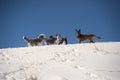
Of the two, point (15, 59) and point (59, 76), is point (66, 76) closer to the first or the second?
point (59, 76)

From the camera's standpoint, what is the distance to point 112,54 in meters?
8.08

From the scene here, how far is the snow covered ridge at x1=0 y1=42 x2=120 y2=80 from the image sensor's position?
578 cm

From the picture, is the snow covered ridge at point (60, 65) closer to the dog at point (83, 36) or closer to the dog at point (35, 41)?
the dog at point (35, 41)

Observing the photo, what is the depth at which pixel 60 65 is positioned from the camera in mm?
6781

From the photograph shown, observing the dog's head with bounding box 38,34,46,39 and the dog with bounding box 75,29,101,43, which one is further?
the dog's head with bounding box 38,34,46,39

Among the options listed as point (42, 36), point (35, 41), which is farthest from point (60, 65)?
point (42, 36)

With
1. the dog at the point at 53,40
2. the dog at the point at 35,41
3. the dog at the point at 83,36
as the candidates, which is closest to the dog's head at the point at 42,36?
the dog at the point at 35,41

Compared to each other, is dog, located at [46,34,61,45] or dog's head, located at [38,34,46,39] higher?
dog's head, located at [38,34,46,39]

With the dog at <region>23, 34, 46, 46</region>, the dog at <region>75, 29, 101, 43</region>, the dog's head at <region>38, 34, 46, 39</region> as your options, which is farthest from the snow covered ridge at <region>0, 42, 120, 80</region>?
the dog's head at <region>38, 34, 46, 39</region>

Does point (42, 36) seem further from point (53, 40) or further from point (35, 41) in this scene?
point (35, 41)

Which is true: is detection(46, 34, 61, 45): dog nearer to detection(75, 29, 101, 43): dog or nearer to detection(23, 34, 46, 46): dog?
detection(23, 34, 46, 46): dog

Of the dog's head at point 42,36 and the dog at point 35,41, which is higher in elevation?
the dog's head at point 42,36

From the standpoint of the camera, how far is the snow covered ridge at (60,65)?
19.0 feet

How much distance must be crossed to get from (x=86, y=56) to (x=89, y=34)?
10.9m
